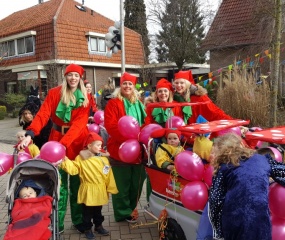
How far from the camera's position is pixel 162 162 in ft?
12.1

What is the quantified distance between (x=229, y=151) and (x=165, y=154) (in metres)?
1.31

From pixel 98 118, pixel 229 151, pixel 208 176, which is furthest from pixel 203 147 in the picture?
pixel 98 118

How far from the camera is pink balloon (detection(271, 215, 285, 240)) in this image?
236 centimetres

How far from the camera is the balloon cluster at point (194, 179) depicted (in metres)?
3.00

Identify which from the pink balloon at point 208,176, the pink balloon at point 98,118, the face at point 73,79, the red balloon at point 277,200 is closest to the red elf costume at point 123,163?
the face at point 73,79

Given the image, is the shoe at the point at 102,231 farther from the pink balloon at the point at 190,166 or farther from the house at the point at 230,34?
the house at the point at 230,34

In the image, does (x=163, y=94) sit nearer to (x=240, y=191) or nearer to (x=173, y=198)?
(x=173, y=198)

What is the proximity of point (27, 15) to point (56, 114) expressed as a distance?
23223 millimetres

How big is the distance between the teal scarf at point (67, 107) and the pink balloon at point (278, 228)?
251 centimetres

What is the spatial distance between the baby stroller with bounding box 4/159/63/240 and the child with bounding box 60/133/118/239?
12.0 inches

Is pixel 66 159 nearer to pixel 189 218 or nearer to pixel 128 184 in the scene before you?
pixel 128 184

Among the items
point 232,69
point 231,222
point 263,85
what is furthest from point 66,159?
point 232,69

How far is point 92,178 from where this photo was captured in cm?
393

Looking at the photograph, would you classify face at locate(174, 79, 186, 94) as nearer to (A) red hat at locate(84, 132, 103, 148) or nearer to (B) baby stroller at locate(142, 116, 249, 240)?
(B) baby stroller at locate(142, 116, 249, 240)
